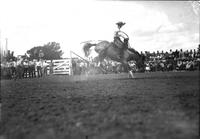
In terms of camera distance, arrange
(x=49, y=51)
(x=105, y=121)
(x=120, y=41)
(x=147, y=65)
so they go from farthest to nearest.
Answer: (x=49, y=51)
(x=147, y=65)
(x=120, y=41)
(x=105, y=121)

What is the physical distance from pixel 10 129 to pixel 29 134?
0.59m

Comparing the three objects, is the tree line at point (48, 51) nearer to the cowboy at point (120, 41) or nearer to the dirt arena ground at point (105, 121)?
the cowboy at point (120, 41)

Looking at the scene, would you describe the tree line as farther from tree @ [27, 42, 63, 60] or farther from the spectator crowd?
the spectator crowd

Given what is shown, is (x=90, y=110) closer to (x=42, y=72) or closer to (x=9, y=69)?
(x=9, y=69)

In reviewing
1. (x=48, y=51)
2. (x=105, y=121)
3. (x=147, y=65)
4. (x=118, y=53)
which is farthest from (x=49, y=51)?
(x=105, y=121)

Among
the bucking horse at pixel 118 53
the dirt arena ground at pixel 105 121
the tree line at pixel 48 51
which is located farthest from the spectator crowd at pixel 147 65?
the tree line at pixel 48 51

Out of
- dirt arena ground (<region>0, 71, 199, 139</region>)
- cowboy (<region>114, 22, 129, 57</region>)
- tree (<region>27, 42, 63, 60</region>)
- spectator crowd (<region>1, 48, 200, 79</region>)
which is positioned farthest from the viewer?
tree (<region>27, 42, 63, 60</region>)

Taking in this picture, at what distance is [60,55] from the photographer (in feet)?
389

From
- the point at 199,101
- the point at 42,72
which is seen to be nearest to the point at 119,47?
the point at 199,101

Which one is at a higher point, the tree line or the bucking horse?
the tree line

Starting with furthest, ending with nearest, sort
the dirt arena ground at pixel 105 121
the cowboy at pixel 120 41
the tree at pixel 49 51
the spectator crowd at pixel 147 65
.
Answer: the tree at pixel 49 51 < the spectator crowd at pixel 147 65 < the cowboy at pixel 120 41 < the dirt arena ground at pixel 105 121

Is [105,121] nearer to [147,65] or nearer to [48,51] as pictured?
[147,65]

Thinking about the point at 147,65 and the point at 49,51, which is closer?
the point at 147,65

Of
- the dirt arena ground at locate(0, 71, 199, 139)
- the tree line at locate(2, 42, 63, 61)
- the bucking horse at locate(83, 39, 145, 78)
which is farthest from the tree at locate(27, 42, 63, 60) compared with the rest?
the dirt arena ground at locate(0, 71, 199, 139)
